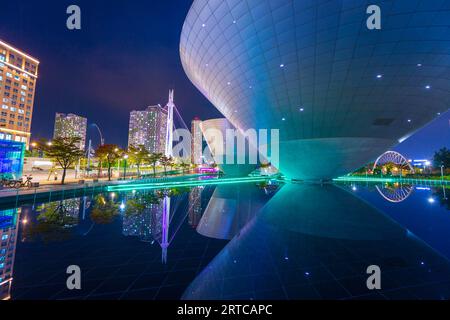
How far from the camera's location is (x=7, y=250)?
479 cm

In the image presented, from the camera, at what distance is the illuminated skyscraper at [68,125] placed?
132250mm

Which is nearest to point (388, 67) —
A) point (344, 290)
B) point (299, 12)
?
point (299, 12)

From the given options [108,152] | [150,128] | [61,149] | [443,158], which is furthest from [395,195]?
[150,128]

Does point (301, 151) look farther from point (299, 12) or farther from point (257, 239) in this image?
point (257, 239)

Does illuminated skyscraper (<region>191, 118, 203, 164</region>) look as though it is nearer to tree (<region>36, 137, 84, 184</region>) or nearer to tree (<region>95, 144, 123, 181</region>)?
tree (<region>95, 144, 123, 181</region>)

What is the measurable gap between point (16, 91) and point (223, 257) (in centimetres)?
10895

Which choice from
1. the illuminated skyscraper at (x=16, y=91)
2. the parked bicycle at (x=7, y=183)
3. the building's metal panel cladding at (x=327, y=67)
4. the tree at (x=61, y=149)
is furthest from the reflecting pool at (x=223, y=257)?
the illuminated skyscraper at (x=16, y=91)

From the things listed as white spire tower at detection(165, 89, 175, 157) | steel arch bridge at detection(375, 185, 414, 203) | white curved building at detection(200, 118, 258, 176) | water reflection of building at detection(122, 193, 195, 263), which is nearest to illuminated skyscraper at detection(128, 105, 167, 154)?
white spire tower at detection(165, 89, 175, 157)

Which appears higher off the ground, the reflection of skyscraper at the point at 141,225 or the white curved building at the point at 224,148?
the white curved building at the point at 224,148

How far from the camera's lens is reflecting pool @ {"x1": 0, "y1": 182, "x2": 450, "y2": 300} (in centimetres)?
318

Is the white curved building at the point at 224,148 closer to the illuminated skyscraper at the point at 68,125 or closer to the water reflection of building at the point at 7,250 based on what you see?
the water reflection of building at the point at 7,250

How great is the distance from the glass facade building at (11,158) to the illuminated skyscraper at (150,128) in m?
Result: 114

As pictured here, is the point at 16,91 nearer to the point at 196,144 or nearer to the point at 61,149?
the point at 61,149

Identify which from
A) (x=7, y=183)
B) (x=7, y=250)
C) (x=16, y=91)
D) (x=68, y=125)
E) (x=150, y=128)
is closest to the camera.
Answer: (x=7, y=250)
